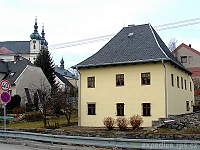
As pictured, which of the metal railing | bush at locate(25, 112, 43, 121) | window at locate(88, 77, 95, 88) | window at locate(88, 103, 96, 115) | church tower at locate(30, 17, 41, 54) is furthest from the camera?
church tower at locate(30, 17, 41, 54)

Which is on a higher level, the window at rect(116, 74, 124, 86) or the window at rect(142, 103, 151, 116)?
the window at rect(116, 74, 124, 86)

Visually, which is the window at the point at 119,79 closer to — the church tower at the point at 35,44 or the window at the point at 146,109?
the window at the point at 146,109

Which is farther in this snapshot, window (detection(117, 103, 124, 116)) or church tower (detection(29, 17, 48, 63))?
church tower (detection(29, 17, 48, 63))

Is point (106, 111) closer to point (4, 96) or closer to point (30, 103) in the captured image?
point (4, 96)

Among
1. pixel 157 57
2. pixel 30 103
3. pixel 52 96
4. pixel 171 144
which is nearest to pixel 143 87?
pixel 157 57

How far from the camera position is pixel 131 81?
25.1m

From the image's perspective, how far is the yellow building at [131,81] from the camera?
24031 mm

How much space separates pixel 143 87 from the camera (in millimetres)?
24594

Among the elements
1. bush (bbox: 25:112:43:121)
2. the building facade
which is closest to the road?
bush (bbox: 25:112:43:121)

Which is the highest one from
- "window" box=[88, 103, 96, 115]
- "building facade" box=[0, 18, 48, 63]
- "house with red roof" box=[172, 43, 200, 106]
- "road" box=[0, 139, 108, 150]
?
"building facade" box=[0, 18, 48, 63]

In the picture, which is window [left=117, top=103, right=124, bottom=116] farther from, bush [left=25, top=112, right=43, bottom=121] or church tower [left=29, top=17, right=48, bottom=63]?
church tower [left=29, top=17, right=48, bottom=63]

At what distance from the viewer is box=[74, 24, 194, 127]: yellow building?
24.0 metres

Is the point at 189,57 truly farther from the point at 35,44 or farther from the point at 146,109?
the point at 35,44

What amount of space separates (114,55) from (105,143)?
15733mm
